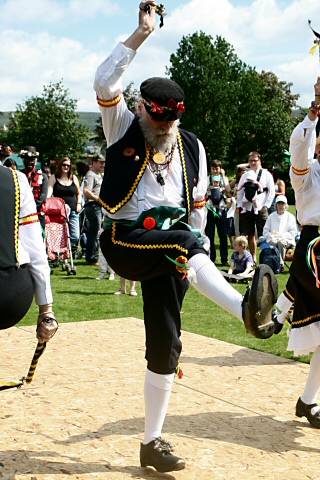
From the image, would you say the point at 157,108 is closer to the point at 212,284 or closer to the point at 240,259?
the point at 212,284

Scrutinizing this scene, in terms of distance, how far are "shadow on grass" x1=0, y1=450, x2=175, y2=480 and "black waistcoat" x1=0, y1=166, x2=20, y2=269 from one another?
123cm

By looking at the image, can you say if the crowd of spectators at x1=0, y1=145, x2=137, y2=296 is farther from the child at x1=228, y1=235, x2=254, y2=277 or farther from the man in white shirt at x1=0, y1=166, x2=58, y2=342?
the man in white shirt at x1=0, y1=166, x2=58, y2=342

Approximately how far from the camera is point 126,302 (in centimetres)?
990

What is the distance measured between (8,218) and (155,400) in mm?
1368

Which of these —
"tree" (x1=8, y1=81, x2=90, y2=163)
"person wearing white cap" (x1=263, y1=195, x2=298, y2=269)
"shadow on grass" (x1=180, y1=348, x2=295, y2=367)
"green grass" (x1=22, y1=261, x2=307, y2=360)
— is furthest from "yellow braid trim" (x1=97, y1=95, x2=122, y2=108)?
"tree" (x1=8, y1=81, x2=90, y2=163)

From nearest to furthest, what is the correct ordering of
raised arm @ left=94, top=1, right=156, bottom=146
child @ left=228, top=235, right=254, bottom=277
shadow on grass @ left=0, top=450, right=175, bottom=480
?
raised arm @ left=94, top=1, right=156, bottom=146 → shadow on grass @ left=0, top=450, right=175, bottom=480 → child @ left=228, top=235, right=254, bottom=277

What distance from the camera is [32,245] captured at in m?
3.45

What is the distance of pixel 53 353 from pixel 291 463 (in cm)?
306

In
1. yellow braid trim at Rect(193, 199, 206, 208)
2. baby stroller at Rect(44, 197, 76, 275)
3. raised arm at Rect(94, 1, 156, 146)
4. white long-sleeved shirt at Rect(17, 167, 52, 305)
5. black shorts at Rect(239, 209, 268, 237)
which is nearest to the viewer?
white long-sleeved shirt at Rect(17, 167, 52, 305)

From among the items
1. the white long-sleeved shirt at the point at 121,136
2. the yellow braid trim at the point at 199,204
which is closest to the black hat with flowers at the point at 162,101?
the white long-sleeved shirt at the point at 121,136

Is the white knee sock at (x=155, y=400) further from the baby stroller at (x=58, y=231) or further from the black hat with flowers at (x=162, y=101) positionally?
the baby stroller at (x=58, y=231)

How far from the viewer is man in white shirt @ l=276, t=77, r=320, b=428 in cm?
459

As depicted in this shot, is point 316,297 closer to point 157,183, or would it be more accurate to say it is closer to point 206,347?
point 157,183

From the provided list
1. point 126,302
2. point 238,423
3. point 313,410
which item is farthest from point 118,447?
point 126,302
